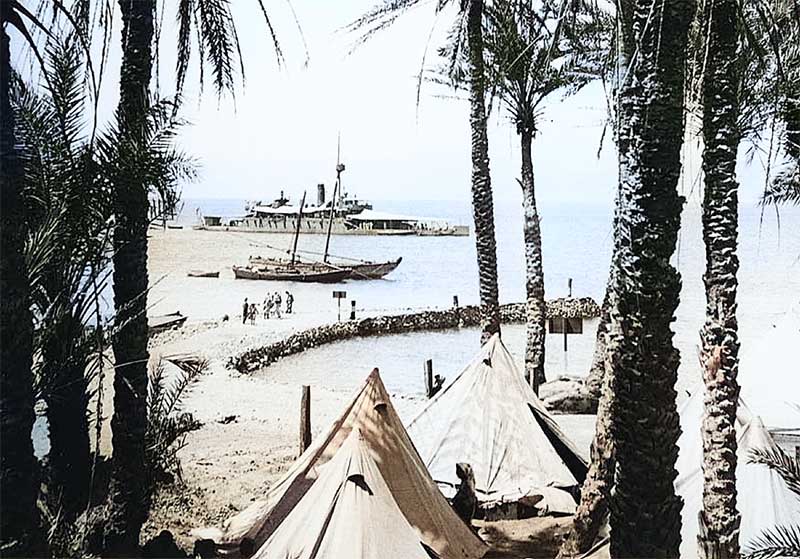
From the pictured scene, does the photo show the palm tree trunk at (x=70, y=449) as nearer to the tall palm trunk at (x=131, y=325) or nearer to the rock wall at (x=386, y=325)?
the tall palm trunk at (x=131, y=325)

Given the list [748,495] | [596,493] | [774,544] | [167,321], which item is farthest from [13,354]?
[167,321]

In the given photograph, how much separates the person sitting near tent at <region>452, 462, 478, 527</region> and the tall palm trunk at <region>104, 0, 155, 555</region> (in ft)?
9.10

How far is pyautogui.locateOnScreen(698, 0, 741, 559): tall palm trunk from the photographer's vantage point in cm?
534

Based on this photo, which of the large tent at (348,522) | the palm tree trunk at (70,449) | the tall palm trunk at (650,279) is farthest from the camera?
the palm tree trunk at (70,449)

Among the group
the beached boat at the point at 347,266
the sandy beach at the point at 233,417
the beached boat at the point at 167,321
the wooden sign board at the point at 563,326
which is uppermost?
the beached boat at the point at 347,266

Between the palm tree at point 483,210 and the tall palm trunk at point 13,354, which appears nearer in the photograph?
the tall palm trunk at point 13,354

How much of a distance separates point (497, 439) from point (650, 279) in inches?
179

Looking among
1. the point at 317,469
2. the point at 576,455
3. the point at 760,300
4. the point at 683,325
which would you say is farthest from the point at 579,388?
the point at 760,300

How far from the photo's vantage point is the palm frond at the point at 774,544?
11.4ft

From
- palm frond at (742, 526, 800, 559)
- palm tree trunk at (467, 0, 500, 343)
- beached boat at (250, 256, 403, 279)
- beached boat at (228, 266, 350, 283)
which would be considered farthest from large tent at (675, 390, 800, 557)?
beached boat at (250, 256, 403, 279)

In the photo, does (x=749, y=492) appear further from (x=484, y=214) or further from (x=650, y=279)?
(x=484, y=214)

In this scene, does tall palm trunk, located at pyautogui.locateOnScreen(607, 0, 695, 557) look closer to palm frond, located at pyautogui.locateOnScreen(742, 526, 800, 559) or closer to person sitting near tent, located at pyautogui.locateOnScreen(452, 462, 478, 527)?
palm frond, located at pyautogui.locateOnScreen(742, 526, 800, 559)

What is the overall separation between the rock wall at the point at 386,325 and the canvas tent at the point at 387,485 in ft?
39.8

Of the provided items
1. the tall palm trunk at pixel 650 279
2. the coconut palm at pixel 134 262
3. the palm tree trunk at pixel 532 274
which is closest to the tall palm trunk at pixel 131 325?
the coconut palm at pixel 134 262
